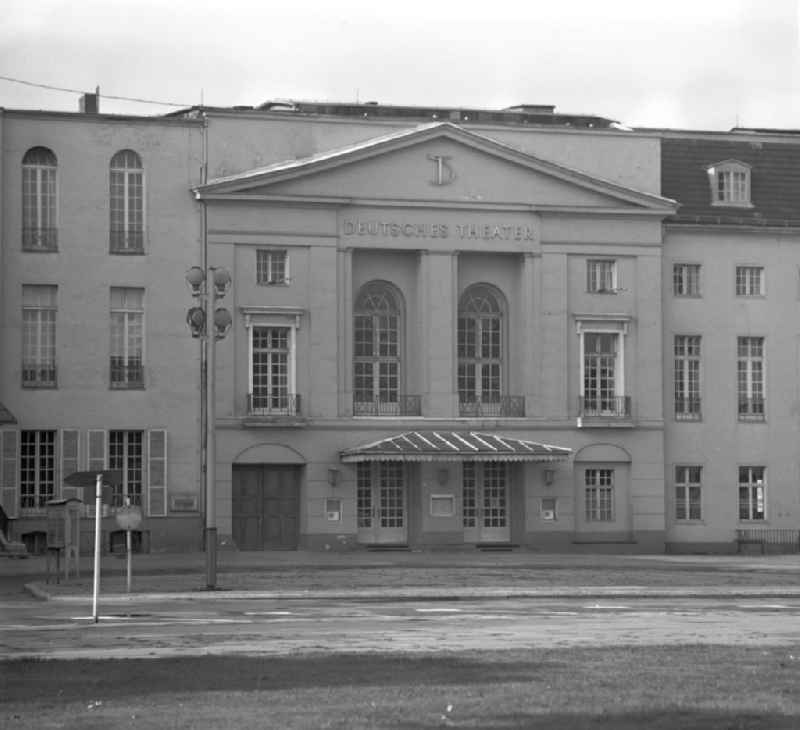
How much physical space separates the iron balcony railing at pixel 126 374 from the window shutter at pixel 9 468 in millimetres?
3242

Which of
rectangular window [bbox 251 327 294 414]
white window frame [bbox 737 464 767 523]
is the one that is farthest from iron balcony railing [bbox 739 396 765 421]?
rectangular window [bbox 251 327 294 414]

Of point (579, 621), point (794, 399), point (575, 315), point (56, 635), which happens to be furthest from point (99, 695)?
point (794, 399)

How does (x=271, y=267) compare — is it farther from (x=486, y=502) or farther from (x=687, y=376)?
(x=687, y=376)

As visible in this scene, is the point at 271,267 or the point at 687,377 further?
the point at 687,377

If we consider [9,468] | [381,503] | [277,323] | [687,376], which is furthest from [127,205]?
[687,376]

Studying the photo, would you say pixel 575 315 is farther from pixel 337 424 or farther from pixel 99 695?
pixel 99 695

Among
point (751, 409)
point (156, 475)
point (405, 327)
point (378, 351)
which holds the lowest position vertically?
point (156, 475)

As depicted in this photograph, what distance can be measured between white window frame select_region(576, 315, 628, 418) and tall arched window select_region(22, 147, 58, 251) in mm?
15941

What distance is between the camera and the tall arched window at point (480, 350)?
6119 cm

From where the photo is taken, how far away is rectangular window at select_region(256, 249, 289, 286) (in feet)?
192

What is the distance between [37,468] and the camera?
56.9 metres

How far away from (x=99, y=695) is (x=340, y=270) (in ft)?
137

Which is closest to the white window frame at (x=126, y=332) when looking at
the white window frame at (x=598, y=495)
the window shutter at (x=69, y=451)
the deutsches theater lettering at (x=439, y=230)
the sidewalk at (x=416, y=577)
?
the window shutter at (x=69, y=451)

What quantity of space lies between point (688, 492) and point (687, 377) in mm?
3590
